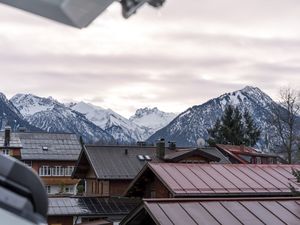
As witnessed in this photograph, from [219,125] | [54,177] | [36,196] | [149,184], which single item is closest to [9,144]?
[54,177]

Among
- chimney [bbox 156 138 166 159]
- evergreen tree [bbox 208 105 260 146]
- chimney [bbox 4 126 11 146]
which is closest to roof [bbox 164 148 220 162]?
chimney [bbox 156 138 166 159]

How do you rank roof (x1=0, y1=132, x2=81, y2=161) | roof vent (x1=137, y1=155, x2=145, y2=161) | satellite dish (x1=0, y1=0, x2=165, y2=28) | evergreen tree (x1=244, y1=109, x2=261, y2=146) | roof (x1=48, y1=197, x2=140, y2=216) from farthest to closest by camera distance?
evergreen tree (x1=244, y1=109, x2=261, y2=146), roof (x1=0, y1=132, x2=81, y2=161), roof vent (x1=137, y1=155, x2=145, y2=161), roof (x1=48, y1=197, x2=140, y2=216), satellite dish (x1=0, y1=0, x2=165, y2=28)

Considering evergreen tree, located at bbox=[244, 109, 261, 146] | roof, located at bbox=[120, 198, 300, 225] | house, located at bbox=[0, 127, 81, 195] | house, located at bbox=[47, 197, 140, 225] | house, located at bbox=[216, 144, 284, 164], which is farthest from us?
evergreen tree, located at bbox=[244, 109, 261, 146]

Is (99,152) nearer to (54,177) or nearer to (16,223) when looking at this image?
(54,177)

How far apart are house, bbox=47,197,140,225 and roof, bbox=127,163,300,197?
8120mm

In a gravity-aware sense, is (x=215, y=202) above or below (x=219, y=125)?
below

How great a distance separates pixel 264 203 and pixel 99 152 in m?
20.9

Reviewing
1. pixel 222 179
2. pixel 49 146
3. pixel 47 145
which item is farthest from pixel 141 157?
pixel 47 145

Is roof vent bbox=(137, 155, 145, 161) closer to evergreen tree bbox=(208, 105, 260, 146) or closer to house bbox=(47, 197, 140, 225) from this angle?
house bbox=(47, 197, 140, 225)

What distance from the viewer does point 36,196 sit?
4.56 ft

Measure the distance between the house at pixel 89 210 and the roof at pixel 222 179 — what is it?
812cm

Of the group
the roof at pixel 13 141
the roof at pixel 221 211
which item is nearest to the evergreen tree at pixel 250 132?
the roof at pixel 13 141

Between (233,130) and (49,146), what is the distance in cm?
1953

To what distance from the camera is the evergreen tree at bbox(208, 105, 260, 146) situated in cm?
5712
